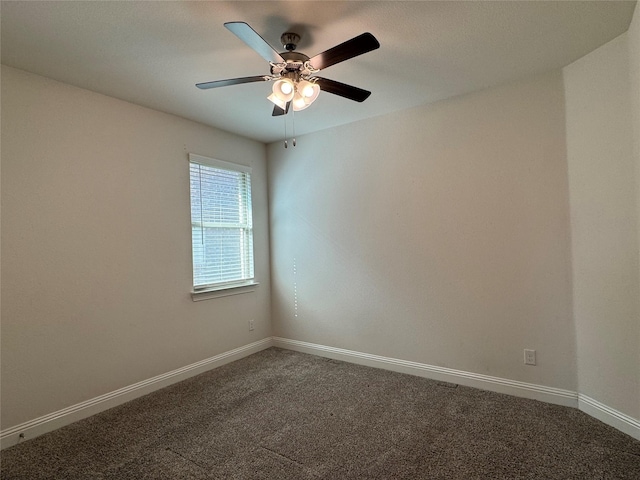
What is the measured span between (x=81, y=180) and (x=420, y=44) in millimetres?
2593

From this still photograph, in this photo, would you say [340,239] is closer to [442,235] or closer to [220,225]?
[442,235]

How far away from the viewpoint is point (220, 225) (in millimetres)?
3631

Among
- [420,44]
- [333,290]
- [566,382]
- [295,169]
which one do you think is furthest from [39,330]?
[566,382]

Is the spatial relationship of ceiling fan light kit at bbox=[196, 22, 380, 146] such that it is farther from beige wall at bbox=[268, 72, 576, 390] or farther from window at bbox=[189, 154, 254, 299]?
window at bbox=[189, 154, 254, 299]

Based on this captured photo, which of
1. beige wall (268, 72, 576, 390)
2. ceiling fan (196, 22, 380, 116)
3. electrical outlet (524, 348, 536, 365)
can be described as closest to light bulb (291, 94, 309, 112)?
ceiling fan (196, 22, 380, 116)

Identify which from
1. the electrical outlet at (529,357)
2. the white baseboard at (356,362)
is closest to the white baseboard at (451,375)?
the white baseboard at (356,362)

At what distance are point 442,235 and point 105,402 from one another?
10.0ft

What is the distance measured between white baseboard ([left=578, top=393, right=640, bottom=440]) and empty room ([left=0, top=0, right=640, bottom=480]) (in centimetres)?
2

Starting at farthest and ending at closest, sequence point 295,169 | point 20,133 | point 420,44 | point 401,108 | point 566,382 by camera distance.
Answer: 1. point 295,169
2. point 401,108
3. point 566,382
4. point 20,133
5. point 420,44

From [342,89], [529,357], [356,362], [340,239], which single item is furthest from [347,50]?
[356,362]

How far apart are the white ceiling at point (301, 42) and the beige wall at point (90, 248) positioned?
1.01 ft

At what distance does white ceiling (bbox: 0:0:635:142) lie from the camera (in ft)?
5.86

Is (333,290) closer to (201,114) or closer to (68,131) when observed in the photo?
(201,114)

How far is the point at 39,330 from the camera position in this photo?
2350 mm
